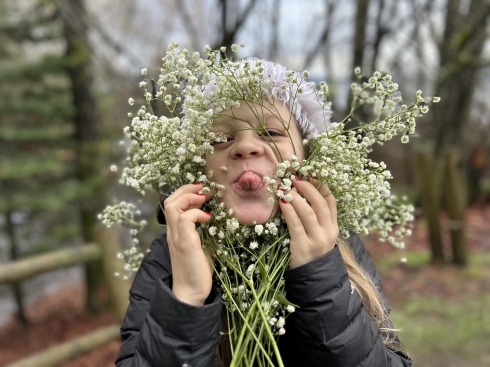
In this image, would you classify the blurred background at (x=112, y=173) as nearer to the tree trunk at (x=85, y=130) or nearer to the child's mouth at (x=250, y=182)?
the tree trunk at (x=85, y=130)

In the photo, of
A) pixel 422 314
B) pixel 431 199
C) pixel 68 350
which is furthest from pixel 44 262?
pixel 431 199

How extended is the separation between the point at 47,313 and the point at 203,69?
1042 cm

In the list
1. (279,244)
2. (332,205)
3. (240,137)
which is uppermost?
(240,137)

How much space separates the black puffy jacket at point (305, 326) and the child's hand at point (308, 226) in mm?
35

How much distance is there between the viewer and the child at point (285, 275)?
1.45m

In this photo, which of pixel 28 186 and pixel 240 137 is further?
pixel 28 186

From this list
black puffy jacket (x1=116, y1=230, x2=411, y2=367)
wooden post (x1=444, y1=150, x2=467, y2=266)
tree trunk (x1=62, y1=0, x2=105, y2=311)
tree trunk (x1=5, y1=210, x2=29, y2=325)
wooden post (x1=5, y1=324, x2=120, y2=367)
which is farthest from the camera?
tree trunk (x1=5, y1=210, x2=29, y2=325)

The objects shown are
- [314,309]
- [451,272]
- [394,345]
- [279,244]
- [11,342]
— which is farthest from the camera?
[11,342]

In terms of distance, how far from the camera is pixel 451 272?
6.75 metres

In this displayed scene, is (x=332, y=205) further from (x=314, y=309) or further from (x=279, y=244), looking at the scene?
(x=314, y=309)

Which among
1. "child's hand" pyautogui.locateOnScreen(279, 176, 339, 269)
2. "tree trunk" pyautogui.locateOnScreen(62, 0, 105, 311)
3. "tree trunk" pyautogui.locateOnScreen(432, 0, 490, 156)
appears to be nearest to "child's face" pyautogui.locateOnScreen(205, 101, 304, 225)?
"child's hand" pyautogui.locateOnScreen(279, 176, 339, 269)

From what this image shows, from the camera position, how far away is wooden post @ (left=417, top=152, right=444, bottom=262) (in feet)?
22.9

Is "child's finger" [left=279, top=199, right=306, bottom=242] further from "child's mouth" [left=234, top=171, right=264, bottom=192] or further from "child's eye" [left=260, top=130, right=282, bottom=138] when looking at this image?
"child's eye" [left=260, top=130, right=282, bottom=138]

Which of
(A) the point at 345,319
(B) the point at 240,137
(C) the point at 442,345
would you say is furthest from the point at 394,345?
(C) the point at 442,345
